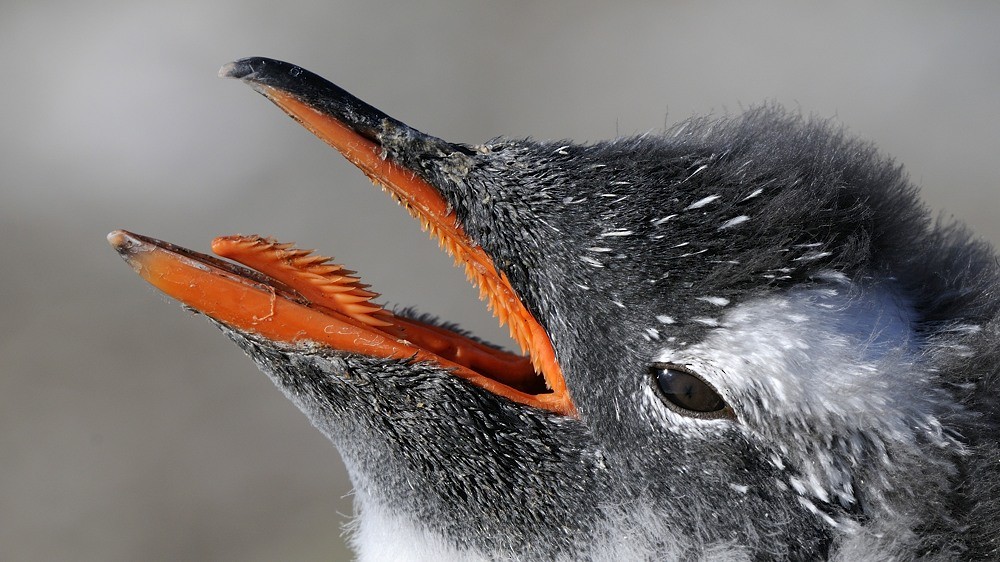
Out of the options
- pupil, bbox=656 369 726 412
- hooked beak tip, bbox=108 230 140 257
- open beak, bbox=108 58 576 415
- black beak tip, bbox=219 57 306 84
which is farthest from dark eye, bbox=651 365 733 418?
hooked beak tip, bbox=108 230 140 257

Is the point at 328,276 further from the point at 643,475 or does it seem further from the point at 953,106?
the point at 953,106

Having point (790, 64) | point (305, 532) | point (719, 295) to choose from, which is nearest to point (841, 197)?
point (719, 295)

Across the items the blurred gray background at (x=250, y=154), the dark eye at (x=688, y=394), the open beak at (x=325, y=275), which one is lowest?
the dark eye at (x=688, y=394)

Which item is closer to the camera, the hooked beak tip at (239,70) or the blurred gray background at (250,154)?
the hooked beak tip at (239,70)

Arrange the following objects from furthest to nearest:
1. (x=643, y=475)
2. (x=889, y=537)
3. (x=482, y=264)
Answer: (x=482, y=264), (x=643, y=475), (x=889, y=537)

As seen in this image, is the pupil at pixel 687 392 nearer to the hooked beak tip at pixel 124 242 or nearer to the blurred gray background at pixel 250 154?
the hooked beak tip at pixel 124 242

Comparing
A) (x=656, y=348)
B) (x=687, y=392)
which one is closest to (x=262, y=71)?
(x=656, y=348)

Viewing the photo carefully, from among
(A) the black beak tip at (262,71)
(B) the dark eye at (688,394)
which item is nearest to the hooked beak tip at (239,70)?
(A) the black beak tip at (262,71)

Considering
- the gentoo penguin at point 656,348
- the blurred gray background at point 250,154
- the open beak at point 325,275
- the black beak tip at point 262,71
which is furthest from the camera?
the blurred gray background at point 250,154
